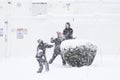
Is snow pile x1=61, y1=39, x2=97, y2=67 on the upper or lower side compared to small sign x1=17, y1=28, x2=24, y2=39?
lower

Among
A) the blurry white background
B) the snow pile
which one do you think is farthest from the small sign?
the snow pile

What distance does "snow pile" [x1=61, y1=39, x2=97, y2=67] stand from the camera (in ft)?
43.7

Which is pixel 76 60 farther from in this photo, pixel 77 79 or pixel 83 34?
pixel 83 34

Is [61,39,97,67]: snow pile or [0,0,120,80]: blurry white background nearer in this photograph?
[61,39,97,67]: snow pile

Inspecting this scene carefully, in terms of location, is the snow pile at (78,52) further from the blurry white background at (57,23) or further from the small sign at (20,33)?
the small sign at (20,33)

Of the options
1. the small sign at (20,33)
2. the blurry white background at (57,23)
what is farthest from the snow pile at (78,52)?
the small sign at (20,33)

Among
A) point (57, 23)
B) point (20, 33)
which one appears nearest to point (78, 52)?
point (57, 23)

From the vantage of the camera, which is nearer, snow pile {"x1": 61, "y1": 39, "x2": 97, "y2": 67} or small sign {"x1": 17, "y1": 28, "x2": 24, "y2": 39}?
snow pile {"x1": 61, "y1": 39, "x2": 97, "y2": 67}

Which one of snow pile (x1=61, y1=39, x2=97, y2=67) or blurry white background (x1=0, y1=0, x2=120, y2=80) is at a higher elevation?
blurry white background (x1=0, y1=0, x2=120, y2=80)

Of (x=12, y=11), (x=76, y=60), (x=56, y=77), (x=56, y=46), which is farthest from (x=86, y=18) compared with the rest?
(x=56, y=77)

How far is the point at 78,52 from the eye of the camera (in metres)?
13.3

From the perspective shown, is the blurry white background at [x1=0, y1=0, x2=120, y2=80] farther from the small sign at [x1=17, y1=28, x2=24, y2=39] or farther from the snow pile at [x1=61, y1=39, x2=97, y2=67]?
the snow pile at [x1=61, y1=39, x2=97, y2=67]

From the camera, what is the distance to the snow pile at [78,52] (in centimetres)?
1331

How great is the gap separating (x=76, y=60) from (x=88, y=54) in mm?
451
